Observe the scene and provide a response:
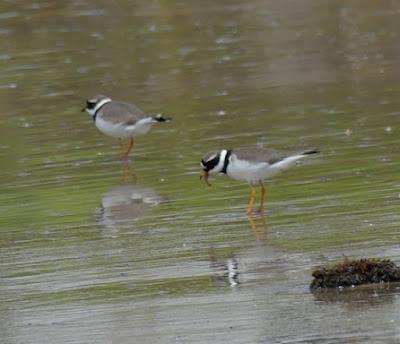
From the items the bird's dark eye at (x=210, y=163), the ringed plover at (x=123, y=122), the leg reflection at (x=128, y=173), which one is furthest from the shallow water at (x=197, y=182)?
the bird's dark eye at (x=210, y=163)

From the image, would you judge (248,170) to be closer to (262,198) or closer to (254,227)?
(262,198)

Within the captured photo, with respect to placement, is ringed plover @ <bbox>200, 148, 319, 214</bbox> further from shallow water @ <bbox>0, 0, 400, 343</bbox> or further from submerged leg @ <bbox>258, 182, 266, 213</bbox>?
shallow water @ <bbox>0, 0, 400, 343</bbox>

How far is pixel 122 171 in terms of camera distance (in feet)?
53.5

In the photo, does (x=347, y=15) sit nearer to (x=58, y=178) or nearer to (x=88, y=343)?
(x=58, y=178)

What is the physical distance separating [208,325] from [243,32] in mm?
19038

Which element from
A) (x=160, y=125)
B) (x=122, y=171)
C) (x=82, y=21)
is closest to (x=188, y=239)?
(x=122, y=171)

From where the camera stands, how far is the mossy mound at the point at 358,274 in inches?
371

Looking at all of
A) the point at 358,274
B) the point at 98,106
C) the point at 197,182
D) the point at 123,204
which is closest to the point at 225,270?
the point at 358,274

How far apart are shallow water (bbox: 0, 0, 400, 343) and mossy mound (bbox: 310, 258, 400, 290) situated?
0.10 m

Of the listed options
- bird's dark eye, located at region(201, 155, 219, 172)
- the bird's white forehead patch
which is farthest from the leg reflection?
bird's dark eye, located at region(201, 155, 219, 172)

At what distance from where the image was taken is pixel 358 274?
9430mm

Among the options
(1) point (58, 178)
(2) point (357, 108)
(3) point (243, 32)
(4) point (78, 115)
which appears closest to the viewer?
(1) point (58, 178)

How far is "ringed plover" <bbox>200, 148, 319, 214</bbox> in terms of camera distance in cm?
1358

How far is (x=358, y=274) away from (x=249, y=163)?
13.9 ft
